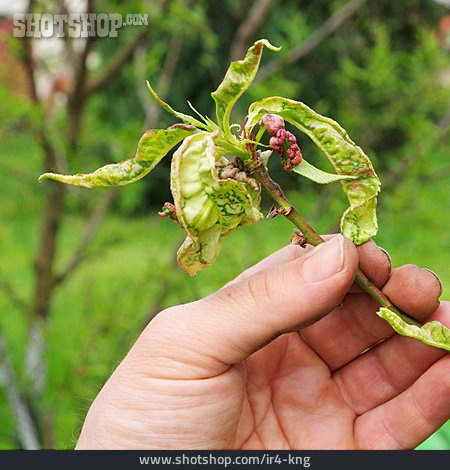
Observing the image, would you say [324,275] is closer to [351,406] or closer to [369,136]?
[351,406]

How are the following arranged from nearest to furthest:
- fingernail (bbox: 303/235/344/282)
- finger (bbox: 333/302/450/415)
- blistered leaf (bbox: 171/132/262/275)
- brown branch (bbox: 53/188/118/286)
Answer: blistered leaf (bbox: 171/132/262/275)
fingernail (bbox: 303/235/344/282)
finger (bbox: 333/302/450/415)
brown branch (bbox: 53/188/118/286)

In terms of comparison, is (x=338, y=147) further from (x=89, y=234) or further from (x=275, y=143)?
(x=89, y=234)

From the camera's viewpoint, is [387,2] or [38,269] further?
[387,2]

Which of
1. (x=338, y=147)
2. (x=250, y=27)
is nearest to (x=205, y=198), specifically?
(x=338, y=147)

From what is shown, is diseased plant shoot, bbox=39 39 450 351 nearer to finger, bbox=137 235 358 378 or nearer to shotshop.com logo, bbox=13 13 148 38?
finger, bbox=137 235 358 378

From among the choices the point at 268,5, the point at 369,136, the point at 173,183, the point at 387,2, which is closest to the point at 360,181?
the point at 173,183

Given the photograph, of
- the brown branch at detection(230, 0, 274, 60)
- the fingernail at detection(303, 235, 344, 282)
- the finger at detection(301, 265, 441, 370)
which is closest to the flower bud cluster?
the fingernail at detection(303, 235, 344, 282)

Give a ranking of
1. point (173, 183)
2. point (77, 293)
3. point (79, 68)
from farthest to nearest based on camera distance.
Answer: point (77, 293) < point (79, 68) < point (173, 183)

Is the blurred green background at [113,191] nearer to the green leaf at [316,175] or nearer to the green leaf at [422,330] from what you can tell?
the green leaf at [422,330]
